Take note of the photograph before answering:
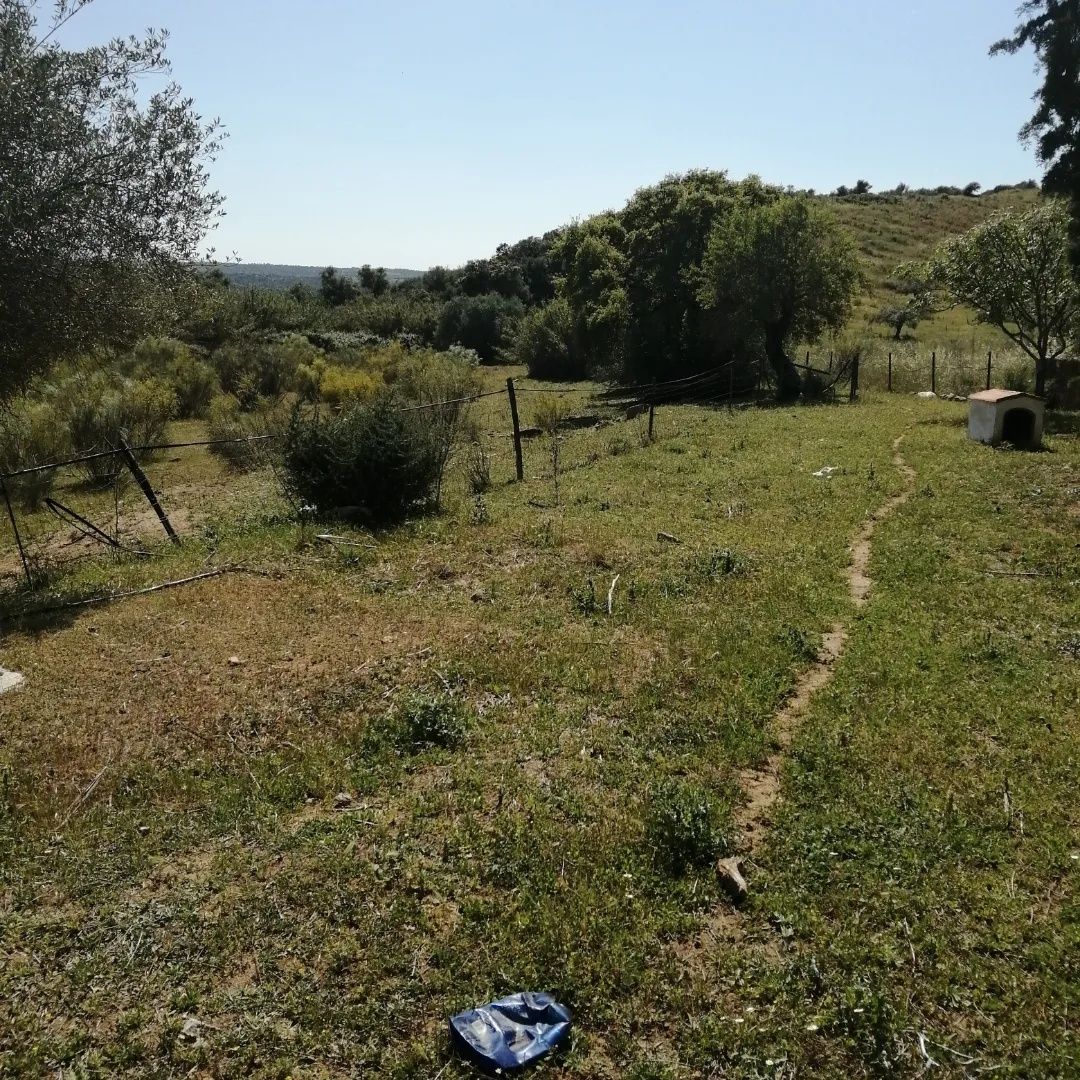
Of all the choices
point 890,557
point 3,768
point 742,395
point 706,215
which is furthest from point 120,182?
point 706,215

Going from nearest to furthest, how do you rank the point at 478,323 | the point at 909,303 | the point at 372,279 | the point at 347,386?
the point at 347,386, the point at 909,303, the point at 478,323, the point at 372,279

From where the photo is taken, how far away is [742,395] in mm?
25562

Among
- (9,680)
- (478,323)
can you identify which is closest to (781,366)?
(9,680)

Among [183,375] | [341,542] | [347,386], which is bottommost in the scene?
[341,542]

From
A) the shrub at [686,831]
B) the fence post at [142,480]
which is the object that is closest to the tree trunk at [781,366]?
the fence post at [142,480]

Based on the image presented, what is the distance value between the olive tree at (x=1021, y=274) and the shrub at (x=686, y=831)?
18011mm

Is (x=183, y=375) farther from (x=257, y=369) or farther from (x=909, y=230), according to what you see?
(x=909, y=230)

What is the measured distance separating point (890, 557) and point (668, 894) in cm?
622

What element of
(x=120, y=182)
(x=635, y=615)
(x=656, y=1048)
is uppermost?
(x=120, y=182)

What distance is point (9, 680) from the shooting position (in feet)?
22.6

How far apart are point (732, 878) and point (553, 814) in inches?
45.8

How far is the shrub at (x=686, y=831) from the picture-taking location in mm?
4406

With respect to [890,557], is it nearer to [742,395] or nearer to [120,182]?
[120,182]

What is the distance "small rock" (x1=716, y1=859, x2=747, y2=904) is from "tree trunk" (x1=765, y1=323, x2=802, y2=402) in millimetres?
21666
